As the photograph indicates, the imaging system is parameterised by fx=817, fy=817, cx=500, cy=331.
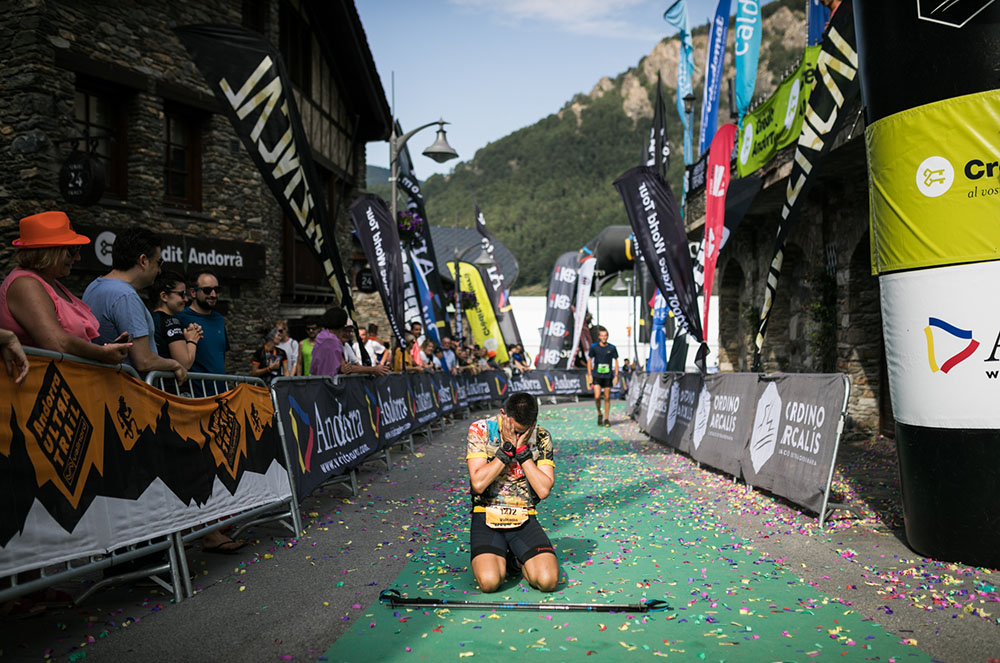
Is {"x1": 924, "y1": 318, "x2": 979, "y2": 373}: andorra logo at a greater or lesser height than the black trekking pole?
greater

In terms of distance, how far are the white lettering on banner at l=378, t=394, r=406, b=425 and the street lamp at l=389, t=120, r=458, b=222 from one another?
573cm

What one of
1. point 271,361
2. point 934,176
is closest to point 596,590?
point 934,176

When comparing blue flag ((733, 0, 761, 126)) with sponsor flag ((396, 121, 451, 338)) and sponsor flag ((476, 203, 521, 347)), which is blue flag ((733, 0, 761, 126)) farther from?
sponsor flag ((476, 203, 521, 347))

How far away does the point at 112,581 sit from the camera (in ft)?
15.4

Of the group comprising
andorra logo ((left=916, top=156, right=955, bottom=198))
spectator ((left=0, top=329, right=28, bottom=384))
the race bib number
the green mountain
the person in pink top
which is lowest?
the race bib number

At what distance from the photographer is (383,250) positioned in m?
14.5

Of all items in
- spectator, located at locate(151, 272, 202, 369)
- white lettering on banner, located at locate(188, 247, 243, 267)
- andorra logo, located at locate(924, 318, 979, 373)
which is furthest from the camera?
white lettering on banner, located at locate(188, 247, 243, 267)

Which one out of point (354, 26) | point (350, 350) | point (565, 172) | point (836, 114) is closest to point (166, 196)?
point (350, 350)

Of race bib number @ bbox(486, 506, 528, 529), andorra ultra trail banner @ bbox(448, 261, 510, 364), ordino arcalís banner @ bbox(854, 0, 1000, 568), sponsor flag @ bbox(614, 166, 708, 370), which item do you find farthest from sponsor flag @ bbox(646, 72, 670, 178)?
race bib number @ bbox(486, 506, 528, 529)

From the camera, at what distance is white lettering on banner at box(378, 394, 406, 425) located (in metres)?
11.0

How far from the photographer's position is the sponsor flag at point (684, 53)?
73.8 ft

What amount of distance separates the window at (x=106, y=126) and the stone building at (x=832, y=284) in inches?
464

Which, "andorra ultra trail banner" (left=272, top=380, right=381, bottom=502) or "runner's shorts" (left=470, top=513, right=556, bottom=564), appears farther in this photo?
"andorra ultra trail banner" (left=272, top=380, right=381, bottom=502)

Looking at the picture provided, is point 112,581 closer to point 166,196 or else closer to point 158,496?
point 158,496
